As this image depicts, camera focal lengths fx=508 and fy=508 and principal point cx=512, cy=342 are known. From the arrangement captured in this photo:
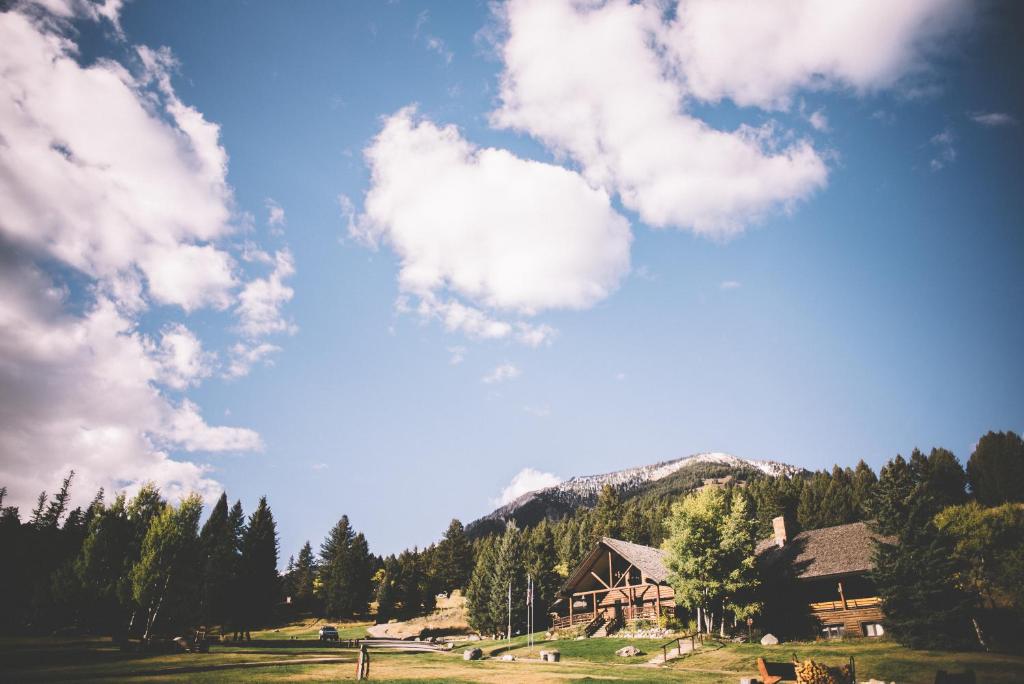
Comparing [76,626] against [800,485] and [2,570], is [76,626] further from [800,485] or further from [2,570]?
[800,485]

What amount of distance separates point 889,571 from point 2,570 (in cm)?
8319

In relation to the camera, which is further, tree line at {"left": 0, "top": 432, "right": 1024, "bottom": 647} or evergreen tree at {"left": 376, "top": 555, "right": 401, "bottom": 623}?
evergreen tree at {"left": 376, "top": 555, "right": 401, "bottom": 623}

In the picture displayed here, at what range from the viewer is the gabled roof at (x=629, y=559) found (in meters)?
41.8

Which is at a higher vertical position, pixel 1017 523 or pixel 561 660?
pixel 1017 523

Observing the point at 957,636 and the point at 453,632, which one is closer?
the point at 957,636

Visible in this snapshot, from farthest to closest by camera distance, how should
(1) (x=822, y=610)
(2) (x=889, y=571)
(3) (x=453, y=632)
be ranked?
(3) (x=453, y=632) < (1) (x=822, y=610) < (2) (x=889, y=571)

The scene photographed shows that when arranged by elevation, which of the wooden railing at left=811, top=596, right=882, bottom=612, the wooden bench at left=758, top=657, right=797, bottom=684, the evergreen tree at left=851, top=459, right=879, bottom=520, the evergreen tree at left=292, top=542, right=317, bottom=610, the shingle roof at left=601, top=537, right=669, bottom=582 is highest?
the evergreen tree at left=851, top=459, right=879, bottom=520

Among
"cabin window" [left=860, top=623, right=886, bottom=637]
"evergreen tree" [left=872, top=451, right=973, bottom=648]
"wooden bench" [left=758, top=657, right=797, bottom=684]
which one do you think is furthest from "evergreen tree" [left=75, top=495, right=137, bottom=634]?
"cabin window" [left=860, top=623, right=886, bottom=637]

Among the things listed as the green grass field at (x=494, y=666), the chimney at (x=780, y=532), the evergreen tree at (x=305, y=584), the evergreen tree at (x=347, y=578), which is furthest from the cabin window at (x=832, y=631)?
the evergreen tree at (x=305, y=584)

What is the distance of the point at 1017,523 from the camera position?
46.9 meters

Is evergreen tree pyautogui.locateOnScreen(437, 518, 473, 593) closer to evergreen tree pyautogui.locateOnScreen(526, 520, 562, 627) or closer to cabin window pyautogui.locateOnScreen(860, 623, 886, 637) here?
evergreen tree pyautogui.locateOnScreen(526, 520, 562, 627)

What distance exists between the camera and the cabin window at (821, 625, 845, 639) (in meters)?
32.3

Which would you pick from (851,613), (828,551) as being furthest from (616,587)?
(851,613)

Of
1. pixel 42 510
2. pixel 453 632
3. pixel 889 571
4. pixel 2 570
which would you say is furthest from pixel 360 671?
pixel 42 510
